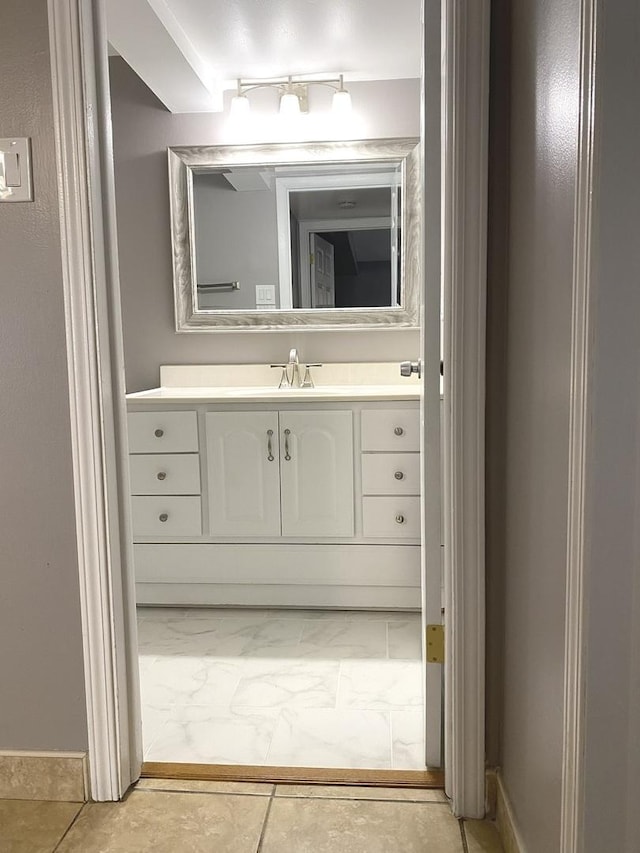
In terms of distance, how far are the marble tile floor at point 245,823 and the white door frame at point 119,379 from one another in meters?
0.06

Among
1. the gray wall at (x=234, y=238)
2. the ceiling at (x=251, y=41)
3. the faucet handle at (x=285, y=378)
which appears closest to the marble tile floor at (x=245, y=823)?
the faucet handle at (x=285, y=378)

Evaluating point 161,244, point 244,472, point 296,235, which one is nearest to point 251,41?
point 296,235

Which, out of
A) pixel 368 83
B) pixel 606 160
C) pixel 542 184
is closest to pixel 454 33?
pixel 542 184

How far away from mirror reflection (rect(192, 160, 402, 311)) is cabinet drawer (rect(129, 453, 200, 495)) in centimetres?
77

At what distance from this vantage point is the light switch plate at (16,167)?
1.49 metres

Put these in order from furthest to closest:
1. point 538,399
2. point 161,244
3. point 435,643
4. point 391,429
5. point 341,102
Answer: point 161,244 < point 341,102 < point 391,429 < point 435,643 < point 538,399

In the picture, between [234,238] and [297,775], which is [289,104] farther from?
[297,775]

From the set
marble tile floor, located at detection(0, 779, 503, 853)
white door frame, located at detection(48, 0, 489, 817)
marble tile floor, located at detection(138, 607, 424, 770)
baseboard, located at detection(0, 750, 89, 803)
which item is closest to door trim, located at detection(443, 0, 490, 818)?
white door frame, located at detection(48, 0, 489, 817)

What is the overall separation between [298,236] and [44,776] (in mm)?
2186

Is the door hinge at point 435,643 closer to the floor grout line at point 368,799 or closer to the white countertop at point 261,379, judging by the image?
the floor grout line at point 368,799

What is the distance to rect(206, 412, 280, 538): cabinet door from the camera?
2.70 meters

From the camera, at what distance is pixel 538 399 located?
3.83ft

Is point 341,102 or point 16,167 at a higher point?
point 341,102

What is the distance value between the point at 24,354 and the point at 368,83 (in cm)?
209
